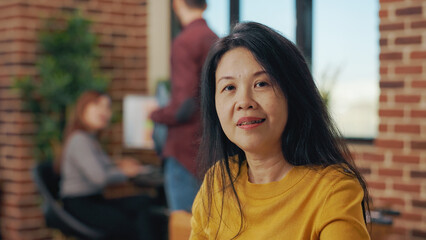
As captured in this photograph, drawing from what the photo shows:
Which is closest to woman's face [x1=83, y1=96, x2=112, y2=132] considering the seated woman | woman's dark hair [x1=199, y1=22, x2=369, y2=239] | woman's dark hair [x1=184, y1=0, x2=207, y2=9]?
the seated woman

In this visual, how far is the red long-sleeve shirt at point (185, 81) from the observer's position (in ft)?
7.55

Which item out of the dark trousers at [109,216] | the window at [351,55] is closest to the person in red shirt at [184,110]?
the dark trousers at [109,216]

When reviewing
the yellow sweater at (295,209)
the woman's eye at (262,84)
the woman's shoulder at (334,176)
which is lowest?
the yellow sweater at (295,209)

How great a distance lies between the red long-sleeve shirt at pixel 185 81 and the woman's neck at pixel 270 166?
4.33 ft

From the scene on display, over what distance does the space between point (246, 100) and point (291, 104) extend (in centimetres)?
8

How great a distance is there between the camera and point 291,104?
0.90m

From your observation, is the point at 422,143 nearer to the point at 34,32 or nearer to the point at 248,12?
the point at 248,12

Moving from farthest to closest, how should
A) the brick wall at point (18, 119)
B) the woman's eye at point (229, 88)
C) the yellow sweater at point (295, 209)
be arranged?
the brick wall at point (18, 119) → the woman's eye at point (229, 88) → the yellow sweater at point (295, 209)

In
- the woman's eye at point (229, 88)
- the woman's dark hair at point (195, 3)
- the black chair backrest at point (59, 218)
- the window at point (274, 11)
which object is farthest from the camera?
the window at point (274, 11)

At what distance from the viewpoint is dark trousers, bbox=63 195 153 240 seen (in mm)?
3365

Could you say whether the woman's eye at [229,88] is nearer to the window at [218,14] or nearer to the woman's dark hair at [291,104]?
the woman's dark hair at [291,104]

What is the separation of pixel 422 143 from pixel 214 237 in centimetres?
201

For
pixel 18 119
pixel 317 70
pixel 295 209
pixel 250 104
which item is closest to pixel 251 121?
pixel 250 104

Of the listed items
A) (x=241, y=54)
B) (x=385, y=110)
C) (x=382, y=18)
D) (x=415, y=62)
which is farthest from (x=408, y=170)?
(x=241, y=54)
